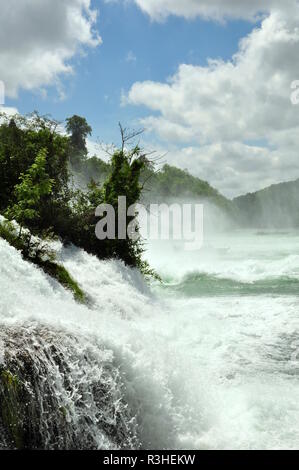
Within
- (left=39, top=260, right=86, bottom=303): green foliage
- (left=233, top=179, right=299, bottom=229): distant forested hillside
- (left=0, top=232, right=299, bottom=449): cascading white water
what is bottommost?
(left=0, top=232, right=299, bottom=449): cascading white water

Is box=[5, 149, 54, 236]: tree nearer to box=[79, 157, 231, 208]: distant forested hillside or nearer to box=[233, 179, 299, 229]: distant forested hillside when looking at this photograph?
box=[79, 157, 231, 208]: distant forested hillside

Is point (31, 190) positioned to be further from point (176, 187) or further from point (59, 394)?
point (176, 187)

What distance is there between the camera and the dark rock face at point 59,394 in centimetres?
546

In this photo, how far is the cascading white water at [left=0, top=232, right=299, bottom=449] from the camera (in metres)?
6.42

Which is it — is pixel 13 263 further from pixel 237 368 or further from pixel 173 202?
pixel 173 202

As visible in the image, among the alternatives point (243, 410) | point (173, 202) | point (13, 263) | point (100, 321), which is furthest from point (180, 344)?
point (173, 202)

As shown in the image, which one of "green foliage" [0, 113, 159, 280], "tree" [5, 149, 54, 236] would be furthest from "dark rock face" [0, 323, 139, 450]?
"green foliage" [0, 113, 159, 280]

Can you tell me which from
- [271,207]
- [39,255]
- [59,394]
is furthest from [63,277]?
[271,207]

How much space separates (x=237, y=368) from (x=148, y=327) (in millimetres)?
2919

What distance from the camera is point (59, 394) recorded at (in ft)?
19.6

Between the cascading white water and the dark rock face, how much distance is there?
19 mm

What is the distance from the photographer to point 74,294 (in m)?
12.0

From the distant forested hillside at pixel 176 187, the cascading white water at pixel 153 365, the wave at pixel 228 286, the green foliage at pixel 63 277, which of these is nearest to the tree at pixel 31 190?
the green foliage at pixel 63 277

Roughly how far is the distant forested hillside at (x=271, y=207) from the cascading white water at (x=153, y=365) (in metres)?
126
